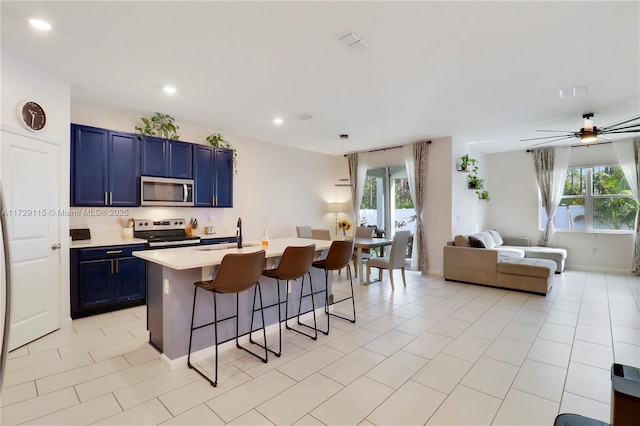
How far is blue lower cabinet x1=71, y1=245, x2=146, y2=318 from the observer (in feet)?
12.0

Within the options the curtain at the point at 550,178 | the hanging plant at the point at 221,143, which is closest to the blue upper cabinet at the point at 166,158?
the hanging plant at the point at 221,143

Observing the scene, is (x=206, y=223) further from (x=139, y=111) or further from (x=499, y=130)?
(x=499, y=130)

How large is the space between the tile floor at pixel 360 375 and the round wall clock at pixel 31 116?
2.18 metres

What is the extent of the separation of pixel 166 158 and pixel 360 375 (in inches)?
159

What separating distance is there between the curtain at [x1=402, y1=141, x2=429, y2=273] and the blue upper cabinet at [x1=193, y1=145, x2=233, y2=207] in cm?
377

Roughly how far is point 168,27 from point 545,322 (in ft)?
16.4

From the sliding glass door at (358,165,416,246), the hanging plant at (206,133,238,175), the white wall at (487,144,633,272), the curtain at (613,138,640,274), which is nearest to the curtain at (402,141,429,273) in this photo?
the sliding glass door at (358,165,416,246)

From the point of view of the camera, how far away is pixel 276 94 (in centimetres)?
389

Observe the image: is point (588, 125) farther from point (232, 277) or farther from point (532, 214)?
point (232, 277)

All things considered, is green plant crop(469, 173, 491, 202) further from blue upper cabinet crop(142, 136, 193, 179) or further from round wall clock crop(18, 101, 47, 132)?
round wall clock crop(18, 101, 47, 132)

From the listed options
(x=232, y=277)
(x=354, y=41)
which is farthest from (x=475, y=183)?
(x=232, y=277)

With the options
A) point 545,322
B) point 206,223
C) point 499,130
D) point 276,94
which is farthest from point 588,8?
point 206,223

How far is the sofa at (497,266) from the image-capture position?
482cm

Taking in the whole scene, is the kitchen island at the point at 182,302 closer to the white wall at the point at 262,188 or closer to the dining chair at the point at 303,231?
the white wall at the point at 262,188
